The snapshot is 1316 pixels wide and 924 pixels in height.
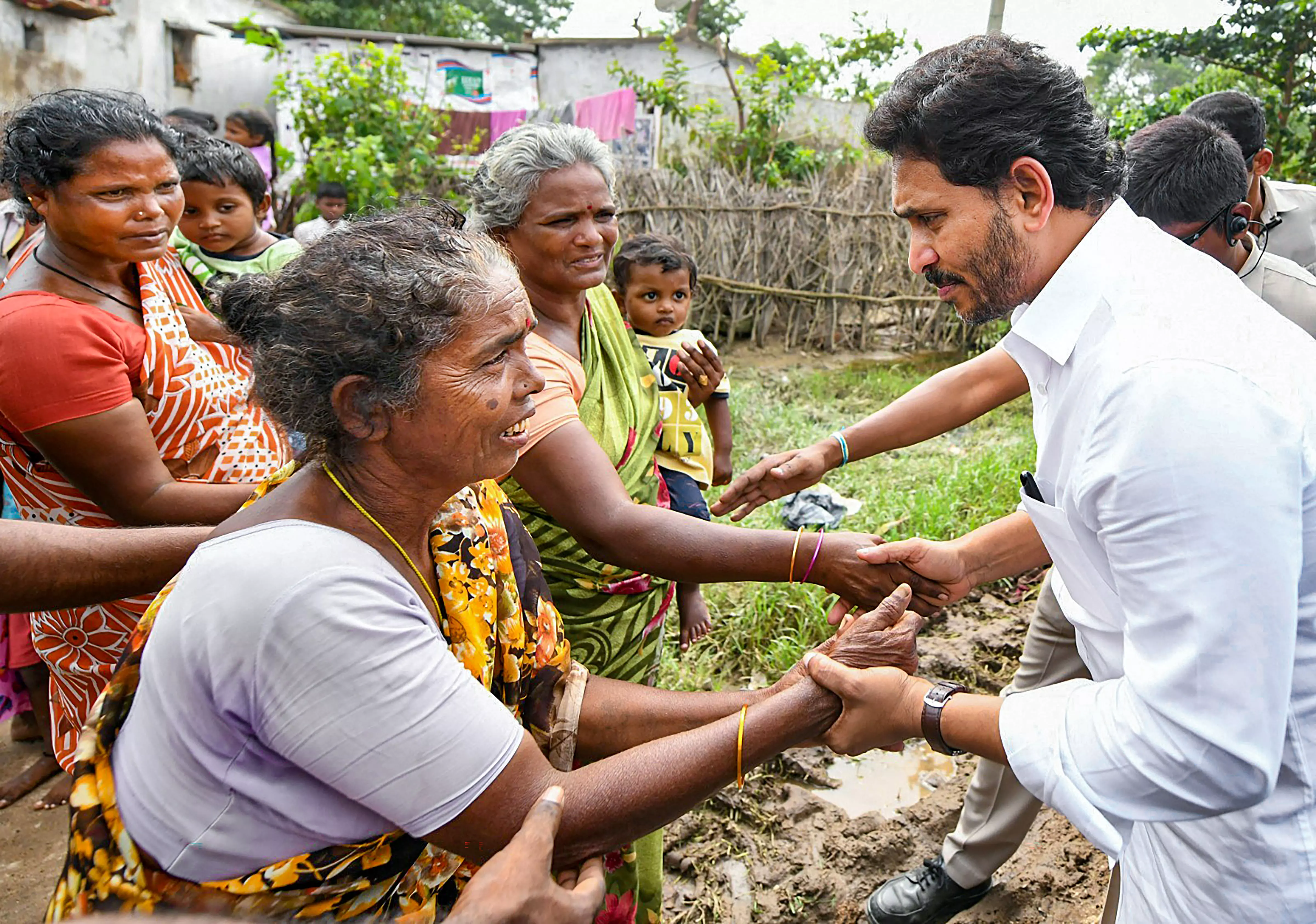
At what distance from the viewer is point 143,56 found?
13.4 m

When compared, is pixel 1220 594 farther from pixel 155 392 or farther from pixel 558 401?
pixel 155 392

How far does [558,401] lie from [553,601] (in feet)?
2.03

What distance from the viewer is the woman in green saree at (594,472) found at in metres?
2.34

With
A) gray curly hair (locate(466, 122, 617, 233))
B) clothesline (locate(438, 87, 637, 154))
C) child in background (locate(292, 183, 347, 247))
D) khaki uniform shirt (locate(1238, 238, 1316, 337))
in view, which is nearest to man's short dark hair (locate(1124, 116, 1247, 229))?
khaki uniform shirt (locate(1238, 238, 1316, 337))

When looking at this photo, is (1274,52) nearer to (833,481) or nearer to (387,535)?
(833,481)

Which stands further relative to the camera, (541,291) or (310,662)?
(541,291)

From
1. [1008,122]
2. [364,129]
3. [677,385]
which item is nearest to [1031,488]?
[1008,122]

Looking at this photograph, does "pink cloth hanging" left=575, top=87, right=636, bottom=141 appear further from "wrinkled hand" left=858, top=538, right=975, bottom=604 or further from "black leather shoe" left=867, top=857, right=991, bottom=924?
"black leather shoe" left=867, top=857, right=991, bottom=924

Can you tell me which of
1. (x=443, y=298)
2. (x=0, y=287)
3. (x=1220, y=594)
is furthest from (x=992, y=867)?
(x=0, y=287)

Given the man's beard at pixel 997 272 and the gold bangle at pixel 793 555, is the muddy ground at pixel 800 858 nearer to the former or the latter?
the gold bangle at pixel 793 555

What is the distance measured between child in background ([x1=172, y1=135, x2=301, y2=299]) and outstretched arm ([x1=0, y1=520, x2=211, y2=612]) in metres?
2.11

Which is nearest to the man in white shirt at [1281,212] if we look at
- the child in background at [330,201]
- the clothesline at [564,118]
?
the child in background at [330,201]

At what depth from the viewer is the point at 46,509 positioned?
8.46 feet

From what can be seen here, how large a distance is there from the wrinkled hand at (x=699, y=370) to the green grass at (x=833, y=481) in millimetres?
1176
